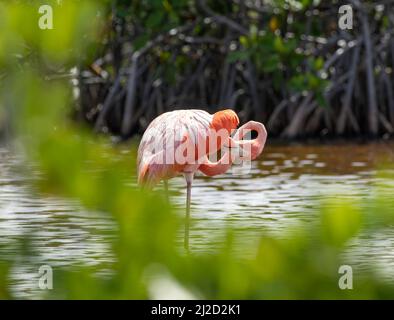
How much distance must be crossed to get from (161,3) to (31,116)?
33.2 feet

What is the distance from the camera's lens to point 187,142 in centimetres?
531

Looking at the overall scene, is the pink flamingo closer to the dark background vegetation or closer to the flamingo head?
the flamingo head

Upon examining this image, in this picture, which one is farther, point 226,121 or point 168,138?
point 168,138

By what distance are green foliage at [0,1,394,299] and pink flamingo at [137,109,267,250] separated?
3.79 meters

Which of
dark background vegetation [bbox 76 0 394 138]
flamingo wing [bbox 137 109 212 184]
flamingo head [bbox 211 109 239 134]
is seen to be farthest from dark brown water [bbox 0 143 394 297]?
dark background vegetation [bbox 76 0 394 138]

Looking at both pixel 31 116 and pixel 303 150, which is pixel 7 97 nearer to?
pixel 31 116

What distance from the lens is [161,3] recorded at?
36.5 feet

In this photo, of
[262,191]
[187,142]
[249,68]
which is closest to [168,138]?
[187,142]

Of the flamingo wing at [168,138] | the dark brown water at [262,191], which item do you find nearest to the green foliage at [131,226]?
the dark brown water at [262,191]

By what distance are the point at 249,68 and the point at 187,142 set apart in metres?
7.46

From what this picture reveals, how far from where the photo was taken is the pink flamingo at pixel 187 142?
517cm

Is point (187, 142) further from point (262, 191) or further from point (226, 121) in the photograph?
point (262, 191)
